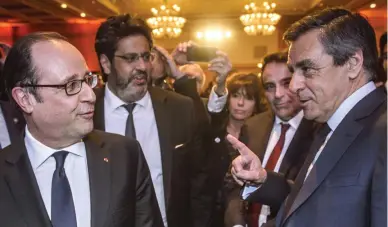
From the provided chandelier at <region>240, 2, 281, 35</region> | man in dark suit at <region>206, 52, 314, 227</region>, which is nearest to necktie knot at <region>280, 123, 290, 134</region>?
man in dark suit at <region>206, 52, 314, 227</region>

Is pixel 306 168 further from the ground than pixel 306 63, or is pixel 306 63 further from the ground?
pixel 306 63

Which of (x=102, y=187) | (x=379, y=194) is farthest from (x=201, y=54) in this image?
(x=379, y=194)

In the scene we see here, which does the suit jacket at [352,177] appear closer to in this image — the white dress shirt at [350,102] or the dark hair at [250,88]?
the white dress shirt at [350,102]

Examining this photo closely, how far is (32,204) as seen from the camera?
1279mm

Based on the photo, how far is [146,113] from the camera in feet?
6.91

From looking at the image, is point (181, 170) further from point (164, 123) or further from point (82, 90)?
point (82, 90)

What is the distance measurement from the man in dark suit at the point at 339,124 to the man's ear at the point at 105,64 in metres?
0.94

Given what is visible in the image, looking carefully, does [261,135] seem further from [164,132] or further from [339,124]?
[339,124]

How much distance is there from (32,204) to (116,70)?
3.09 ft

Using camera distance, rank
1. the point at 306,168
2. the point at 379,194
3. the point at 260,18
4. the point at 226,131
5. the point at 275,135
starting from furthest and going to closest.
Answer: the point at 260,18 < the point at 226,131 < the point at 275,135 < the point at 306,168 < the point at 379,194

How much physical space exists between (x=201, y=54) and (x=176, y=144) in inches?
21.8

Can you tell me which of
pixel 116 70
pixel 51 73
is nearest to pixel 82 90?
pixel 51 73

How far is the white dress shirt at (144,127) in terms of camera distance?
6.66 ft

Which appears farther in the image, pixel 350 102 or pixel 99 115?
pixel 99 115
